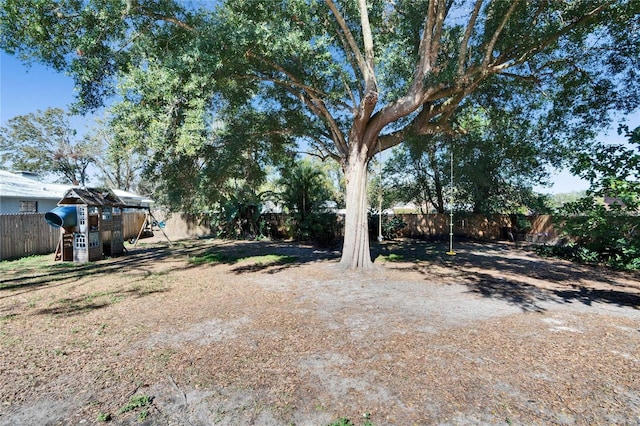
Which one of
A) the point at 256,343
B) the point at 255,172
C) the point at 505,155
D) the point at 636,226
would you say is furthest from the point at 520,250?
the point at 256,343

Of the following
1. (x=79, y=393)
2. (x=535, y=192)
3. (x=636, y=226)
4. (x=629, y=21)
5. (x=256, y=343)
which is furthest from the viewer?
(x=535, y=192)

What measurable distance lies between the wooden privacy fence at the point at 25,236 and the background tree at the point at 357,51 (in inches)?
211

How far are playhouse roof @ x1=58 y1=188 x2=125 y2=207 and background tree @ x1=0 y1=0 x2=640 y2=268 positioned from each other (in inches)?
126

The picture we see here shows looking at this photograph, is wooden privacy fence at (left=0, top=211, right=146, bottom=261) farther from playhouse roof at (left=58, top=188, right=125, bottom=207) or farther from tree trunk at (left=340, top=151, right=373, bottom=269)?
tree trunk at (left=340, top=151, right=373, bottom=269)

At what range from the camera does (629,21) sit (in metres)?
6.50

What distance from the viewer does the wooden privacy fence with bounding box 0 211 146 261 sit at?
29.8ft

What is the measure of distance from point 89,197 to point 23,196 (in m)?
6.47

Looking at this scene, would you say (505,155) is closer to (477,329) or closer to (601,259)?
(601,259)

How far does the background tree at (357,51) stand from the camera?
6.09 m

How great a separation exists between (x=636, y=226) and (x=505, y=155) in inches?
418

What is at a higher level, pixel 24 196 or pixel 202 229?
pixel 24 196

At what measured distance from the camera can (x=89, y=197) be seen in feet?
30.3

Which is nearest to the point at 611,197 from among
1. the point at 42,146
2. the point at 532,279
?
the point at 532,279

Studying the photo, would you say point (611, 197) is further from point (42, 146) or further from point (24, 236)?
point (42, 146)
